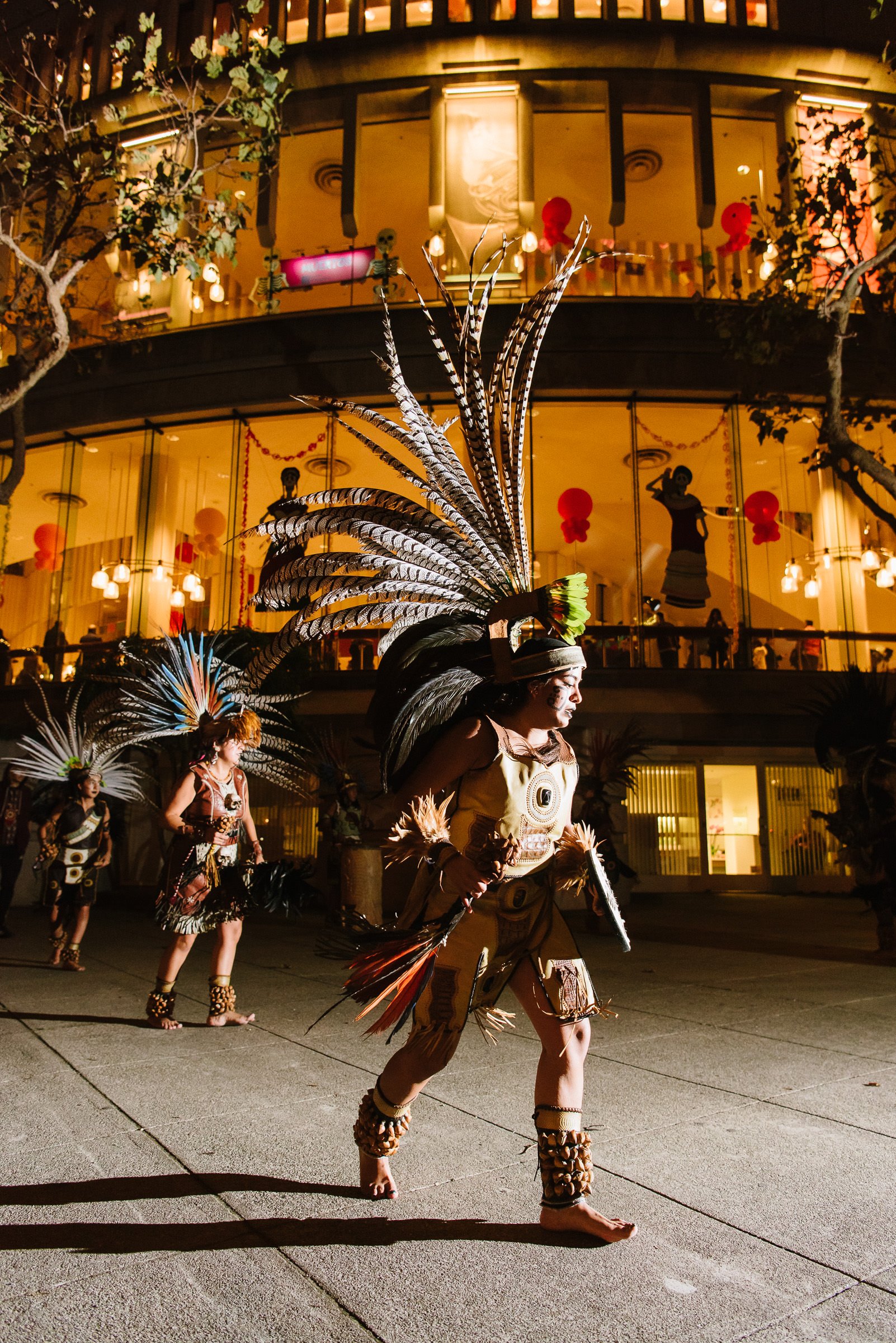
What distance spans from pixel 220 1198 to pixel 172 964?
2.75m

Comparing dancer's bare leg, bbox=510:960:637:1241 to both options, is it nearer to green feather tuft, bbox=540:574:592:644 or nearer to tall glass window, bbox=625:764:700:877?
green feather tuft, bbox=540:574:592:644

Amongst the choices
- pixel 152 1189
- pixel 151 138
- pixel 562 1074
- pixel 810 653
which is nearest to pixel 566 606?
pixel 562 1074

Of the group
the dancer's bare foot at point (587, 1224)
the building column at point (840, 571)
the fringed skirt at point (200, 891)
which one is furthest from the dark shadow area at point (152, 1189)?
the building column at point (840, 571)

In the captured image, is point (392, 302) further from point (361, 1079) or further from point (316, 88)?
point (361, 1079)

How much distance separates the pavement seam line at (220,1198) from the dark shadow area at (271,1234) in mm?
32

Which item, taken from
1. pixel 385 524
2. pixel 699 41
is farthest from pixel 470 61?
pixel 385 524

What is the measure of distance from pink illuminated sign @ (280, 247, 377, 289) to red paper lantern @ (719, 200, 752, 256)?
669cm

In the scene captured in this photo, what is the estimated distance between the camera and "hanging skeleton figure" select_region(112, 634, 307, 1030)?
18.3 ft

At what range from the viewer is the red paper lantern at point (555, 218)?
16.9 metres

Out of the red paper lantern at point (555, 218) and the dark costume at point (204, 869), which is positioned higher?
the red paper lantern at point (555, 218)

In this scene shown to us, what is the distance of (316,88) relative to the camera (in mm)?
18625

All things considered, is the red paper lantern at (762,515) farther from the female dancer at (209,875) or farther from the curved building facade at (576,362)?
the female dancer at (209,875)

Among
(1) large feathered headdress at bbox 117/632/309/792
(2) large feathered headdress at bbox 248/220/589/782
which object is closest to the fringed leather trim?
(1) large feathered headdress at bbox 117/632/309/792

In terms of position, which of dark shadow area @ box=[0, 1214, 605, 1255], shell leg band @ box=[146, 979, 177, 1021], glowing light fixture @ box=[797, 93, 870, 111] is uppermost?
glowing light fixture @ box=[797, 93, 870, 111]
